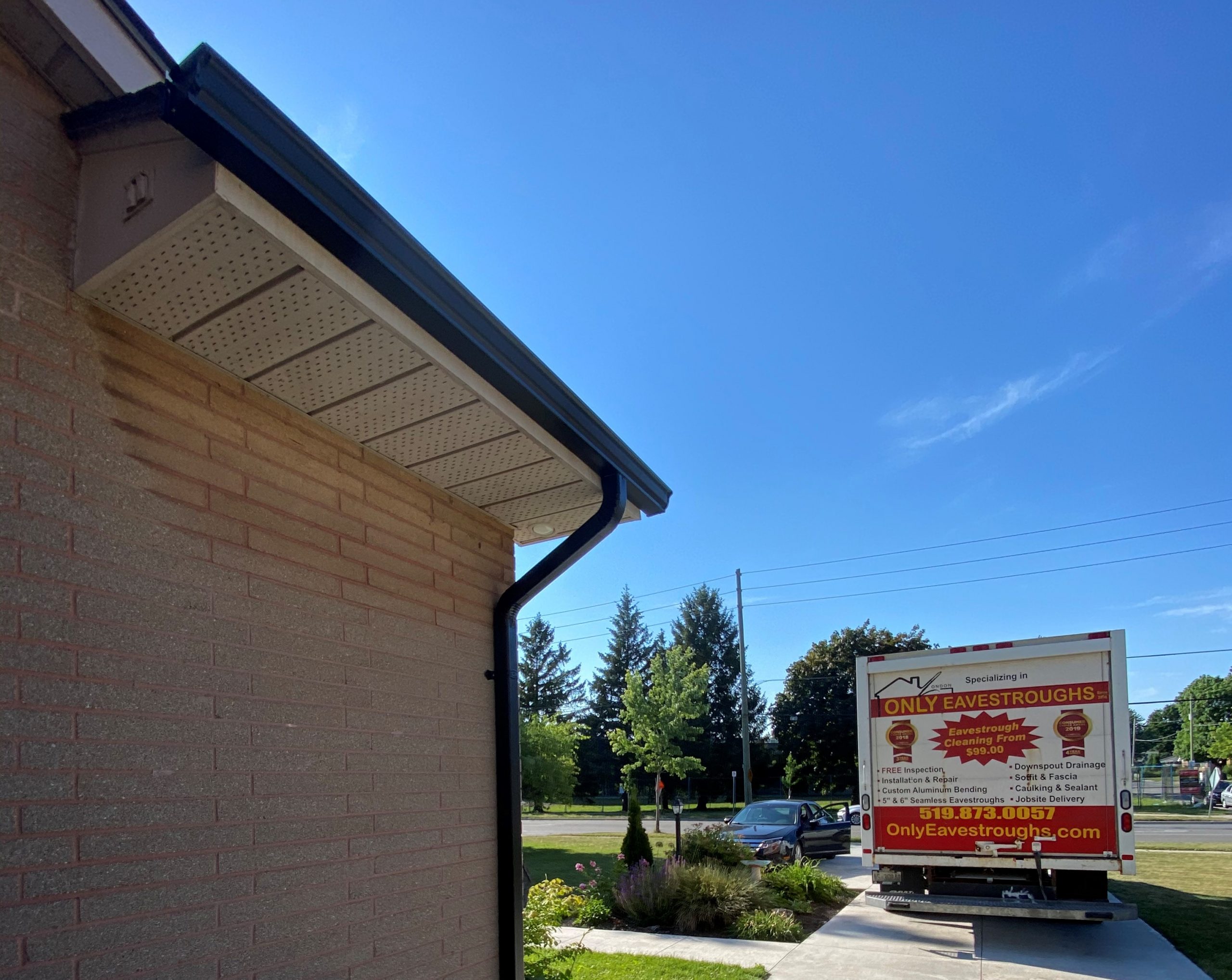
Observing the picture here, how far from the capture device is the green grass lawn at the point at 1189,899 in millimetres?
9352

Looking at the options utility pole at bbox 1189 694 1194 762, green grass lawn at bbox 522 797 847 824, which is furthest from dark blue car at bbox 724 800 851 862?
utility pole at bbox 1189 694 1194 762

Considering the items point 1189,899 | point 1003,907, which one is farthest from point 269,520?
point 1189,899

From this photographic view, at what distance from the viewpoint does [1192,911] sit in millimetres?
11586

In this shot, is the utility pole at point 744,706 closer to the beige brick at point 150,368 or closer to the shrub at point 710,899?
the shrub at point 710,899

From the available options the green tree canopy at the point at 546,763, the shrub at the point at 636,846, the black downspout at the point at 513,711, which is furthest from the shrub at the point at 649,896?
the green tree canopy at the point at 546,763

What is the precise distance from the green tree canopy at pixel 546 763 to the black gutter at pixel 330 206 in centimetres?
2258

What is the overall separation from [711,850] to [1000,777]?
5.16m

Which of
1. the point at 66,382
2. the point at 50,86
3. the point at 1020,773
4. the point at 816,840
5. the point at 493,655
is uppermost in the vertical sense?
the point at 50,86

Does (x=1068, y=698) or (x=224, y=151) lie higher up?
(x=224, y=151)

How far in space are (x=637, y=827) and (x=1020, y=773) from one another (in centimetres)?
657

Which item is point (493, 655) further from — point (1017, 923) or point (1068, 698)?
point (1017, 923)

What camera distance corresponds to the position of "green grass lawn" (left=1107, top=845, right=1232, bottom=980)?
30.7 ft

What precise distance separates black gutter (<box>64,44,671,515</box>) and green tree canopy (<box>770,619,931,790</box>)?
4896 cm

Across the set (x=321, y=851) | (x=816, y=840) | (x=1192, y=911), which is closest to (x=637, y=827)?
(x=816, y=840)
